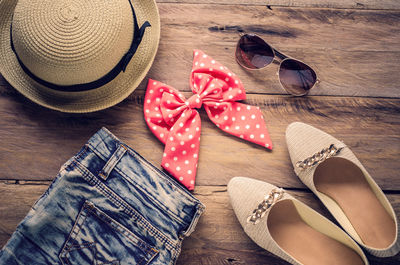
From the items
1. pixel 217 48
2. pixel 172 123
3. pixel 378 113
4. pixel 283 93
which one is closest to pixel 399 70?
pixel 378 113

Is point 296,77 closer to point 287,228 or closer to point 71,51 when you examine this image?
point 287,228

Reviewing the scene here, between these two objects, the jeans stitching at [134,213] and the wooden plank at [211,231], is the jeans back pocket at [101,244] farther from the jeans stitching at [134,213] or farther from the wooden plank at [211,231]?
the wooden plank at [211,231]

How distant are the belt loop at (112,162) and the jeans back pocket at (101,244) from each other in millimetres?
65

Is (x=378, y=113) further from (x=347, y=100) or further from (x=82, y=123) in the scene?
(x=82, y=123)

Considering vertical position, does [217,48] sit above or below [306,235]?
Answer: above

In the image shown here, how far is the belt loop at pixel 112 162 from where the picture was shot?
0.62 metres

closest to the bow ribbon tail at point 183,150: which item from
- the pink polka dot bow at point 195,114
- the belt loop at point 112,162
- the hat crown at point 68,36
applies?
the pink polka dot bow at point 195,114

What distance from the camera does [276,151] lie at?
2.41 feet

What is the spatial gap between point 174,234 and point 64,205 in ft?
0.77

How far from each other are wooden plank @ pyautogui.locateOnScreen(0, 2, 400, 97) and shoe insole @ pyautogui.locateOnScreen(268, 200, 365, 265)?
0.99 feet

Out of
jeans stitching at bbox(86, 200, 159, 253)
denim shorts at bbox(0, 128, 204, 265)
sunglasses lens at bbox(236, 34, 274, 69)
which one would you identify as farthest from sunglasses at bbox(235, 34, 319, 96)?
jeans stitching at bbox(86, 200, 159, 253)

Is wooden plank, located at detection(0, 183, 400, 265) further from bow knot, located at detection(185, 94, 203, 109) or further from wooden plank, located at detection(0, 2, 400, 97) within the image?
wooden plank, located at detection(0, 2, 400, 97)

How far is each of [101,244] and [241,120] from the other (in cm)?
42

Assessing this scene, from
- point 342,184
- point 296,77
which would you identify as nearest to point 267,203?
point 342,184
